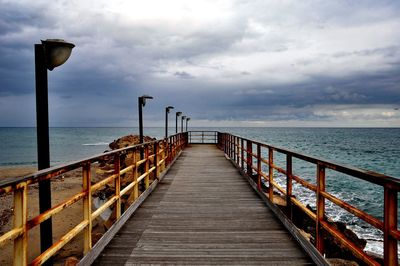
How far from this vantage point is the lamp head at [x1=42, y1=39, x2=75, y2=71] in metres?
3.57

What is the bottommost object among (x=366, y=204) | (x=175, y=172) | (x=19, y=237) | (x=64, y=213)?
(x=366, y=204)

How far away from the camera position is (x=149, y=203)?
6.69 m

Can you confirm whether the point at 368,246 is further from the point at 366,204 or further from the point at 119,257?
the point at 119,257

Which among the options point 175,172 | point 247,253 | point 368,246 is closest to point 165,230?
point 247,253

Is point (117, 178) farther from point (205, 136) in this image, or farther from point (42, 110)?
point (205, 136)

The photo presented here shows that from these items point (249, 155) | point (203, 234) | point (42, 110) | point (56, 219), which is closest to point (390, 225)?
point (203, 234)

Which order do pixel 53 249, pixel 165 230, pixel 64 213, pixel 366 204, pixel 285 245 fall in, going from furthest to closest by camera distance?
pixel 366 204 < pixel 64 213 < pixel 165 230 < pixel 285 245 < pixel 53 249

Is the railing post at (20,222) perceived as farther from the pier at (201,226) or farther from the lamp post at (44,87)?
the lamp post at (44,87)

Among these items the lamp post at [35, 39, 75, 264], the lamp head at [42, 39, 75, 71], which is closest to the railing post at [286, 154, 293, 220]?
the lamp post at [35, 39, 75, 264]

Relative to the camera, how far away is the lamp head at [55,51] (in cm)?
357

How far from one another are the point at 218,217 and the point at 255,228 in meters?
0.83

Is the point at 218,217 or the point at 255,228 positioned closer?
the point at 255,228

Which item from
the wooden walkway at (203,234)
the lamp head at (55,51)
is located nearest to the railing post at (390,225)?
the wooden walkway at (203,234)

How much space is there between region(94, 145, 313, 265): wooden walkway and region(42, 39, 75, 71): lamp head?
2.35 meters
